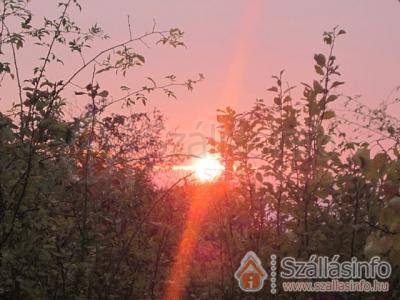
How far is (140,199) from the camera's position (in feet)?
17.5

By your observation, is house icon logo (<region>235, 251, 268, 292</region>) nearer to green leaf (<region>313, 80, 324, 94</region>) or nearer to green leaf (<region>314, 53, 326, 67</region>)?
green leaf (<region>313, 80, 324, 94</region>)

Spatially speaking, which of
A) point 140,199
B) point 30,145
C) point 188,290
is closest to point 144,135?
point 140,199

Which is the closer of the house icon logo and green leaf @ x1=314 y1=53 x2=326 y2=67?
the house icon logo

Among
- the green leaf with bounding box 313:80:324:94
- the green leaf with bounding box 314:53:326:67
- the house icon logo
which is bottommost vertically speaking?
the house icon logo

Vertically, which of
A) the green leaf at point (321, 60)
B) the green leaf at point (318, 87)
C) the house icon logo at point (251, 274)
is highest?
the green leaf at point (321, 60)

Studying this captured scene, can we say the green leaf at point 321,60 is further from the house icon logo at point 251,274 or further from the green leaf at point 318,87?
the house icon logo at point 251,274

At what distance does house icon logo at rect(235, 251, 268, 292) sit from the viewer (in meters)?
4.19

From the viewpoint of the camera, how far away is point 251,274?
13.9 ft

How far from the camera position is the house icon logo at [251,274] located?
165 inches

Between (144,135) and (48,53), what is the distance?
5.41 meters
